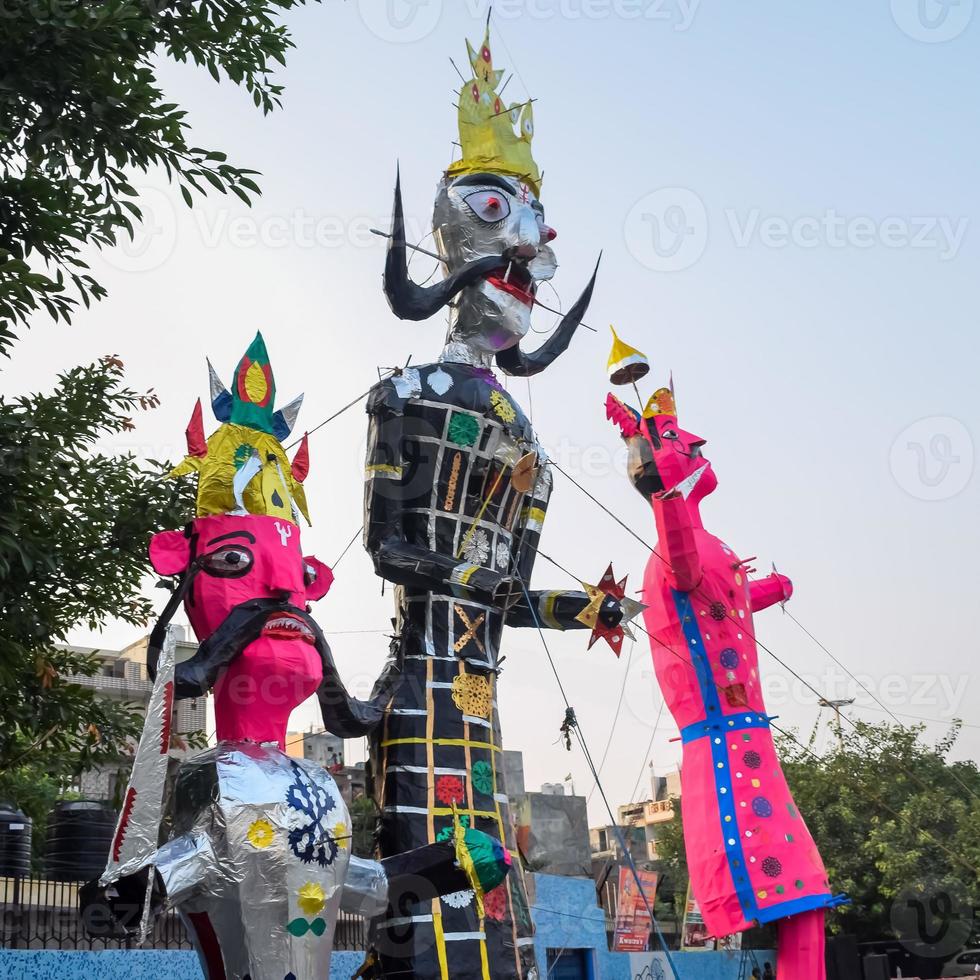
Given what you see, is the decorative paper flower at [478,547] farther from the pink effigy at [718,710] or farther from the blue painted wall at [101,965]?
the blue painted wall at [101,965]

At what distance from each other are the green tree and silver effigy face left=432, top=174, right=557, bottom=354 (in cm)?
916

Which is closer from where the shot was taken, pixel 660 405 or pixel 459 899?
pixel 459 899

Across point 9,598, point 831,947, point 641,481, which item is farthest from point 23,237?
point 831,947

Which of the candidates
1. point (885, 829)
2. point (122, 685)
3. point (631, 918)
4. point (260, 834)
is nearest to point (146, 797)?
point (260, 834)

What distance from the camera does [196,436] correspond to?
6.54 metres

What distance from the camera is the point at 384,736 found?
6.99 metres

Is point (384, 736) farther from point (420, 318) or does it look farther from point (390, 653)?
point (420, 318)

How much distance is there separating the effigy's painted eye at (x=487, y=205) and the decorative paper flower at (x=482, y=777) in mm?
3374

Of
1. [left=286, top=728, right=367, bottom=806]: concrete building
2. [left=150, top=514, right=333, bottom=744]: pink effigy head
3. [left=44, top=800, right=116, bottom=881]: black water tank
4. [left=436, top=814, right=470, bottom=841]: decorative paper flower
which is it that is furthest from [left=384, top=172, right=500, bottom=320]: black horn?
[left=286, top=728, right=367, bottom=806]: concrete building

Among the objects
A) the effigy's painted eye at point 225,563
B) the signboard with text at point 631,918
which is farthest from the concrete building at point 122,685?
the effigy's painted eye at point 225,563

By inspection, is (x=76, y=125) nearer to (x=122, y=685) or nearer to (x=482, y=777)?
(x=482, y=777)

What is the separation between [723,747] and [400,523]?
7.85 feet

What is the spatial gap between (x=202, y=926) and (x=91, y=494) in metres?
2.76

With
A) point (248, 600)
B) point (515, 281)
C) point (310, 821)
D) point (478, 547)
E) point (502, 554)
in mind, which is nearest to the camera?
point (310, 821)
